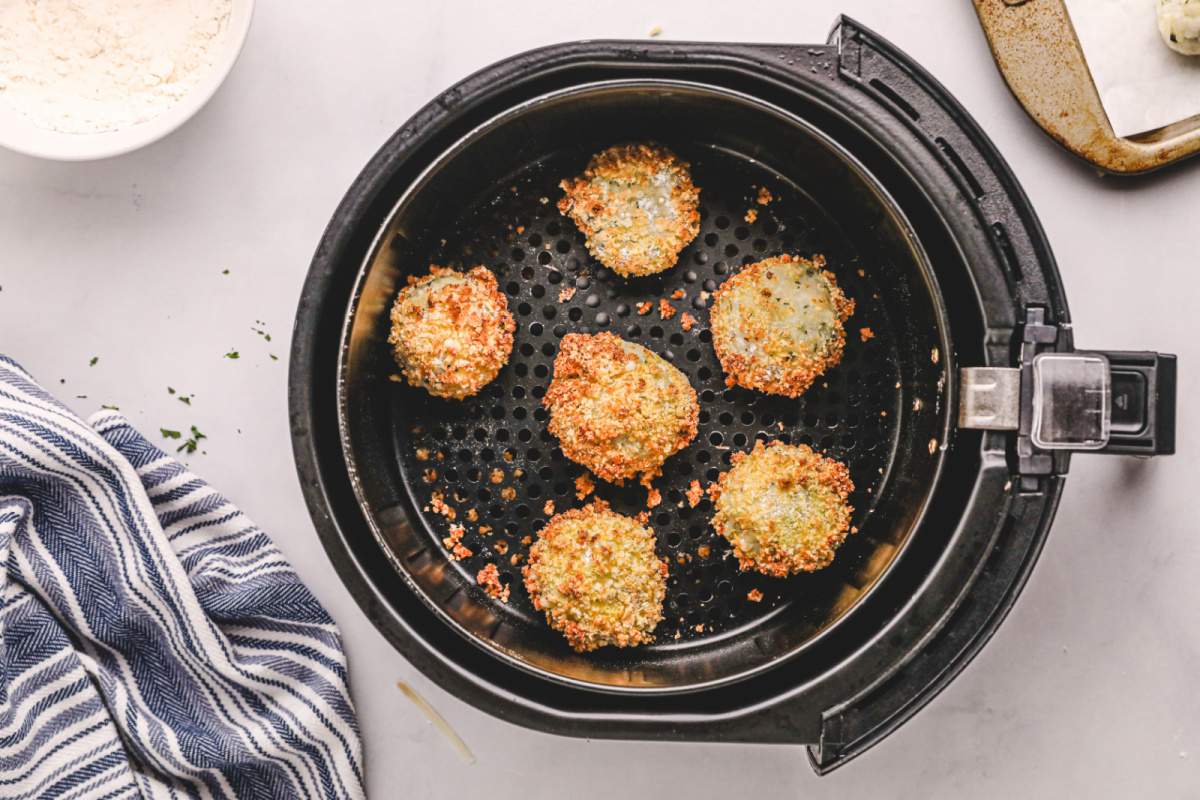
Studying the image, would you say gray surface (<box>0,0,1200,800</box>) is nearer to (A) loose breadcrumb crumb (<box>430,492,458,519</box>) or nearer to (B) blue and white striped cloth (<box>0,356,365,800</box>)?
(B) blue and white striped cloth (<box>0,356,365,800</box>)

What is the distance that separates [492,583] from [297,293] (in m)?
0.48

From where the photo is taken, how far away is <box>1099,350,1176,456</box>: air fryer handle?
0.99 meters

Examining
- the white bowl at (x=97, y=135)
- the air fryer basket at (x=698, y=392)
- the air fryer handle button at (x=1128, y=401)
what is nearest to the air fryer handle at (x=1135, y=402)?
the air fryer handle button at (x=1128, y=401)

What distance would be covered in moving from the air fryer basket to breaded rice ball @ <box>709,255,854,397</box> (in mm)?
37

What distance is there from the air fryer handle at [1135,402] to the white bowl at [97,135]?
3.59 feet

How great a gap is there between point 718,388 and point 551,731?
0.47 metres

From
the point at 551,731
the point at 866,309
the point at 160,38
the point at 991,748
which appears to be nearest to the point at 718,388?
the point at 866,309

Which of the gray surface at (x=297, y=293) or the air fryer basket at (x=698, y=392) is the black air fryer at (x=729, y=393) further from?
the gray surface at (x=297, y=293)

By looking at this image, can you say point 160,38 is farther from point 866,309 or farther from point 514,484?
point 866,309

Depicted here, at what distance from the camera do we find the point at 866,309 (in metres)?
1.27

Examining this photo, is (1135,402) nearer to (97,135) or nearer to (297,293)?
(297,293)

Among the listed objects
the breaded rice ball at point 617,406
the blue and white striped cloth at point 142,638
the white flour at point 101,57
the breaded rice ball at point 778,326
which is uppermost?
the white flour at point 101,57

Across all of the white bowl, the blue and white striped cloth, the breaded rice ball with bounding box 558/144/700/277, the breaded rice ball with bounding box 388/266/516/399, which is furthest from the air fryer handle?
the white bowl

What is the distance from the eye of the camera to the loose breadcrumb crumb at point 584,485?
1282mm
